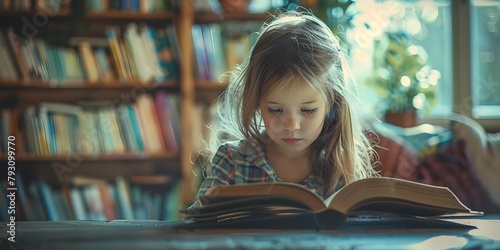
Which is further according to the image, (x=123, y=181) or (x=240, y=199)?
(x=123, y=181)

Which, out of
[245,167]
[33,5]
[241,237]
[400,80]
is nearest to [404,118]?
[400,80]

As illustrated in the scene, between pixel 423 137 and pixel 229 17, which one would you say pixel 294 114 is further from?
pixel 229 17

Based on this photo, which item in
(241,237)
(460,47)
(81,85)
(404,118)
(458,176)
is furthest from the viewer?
(460,47)

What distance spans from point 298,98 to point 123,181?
183cm

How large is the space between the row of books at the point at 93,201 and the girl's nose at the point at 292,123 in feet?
5.68

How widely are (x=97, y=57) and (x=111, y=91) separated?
0.65 feet

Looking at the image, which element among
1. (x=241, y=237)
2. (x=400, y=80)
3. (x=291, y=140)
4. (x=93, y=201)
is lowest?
(x=93, y=201)

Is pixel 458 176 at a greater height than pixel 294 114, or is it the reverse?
pixel 294 114

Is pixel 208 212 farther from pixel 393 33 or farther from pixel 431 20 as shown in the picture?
pixel 431 20

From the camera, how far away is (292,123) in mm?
1100

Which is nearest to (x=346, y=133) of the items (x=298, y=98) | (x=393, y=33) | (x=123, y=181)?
(x=298, y=98)

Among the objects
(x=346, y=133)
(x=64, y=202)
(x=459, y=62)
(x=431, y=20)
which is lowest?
(x=64, y=202)

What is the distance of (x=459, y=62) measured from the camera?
2895 millimetres

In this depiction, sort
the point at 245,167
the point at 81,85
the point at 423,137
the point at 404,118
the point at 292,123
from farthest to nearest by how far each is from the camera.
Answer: the point at 81,85 → the point at 404,118 → the point at 423,137 → the point at 245,167 → the point at 292,123
